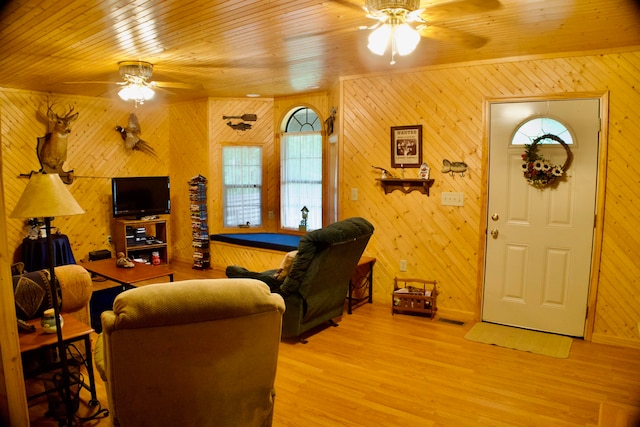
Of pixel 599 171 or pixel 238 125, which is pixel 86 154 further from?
pixel 599 171

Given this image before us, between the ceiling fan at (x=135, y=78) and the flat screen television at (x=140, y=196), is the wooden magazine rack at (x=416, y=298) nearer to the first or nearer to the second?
the ceiling fan at (x=135, y=78)

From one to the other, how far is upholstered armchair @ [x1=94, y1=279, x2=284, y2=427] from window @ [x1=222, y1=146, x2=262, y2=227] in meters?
4.82

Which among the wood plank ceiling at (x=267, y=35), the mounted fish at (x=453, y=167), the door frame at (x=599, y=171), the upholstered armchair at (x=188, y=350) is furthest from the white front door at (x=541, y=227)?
the upholstered armchair at (x=188, y=350)

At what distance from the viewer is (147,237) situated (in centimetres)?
685

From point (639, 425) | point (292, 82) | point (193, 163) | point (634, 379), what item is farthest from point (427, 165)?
point (193, 163)

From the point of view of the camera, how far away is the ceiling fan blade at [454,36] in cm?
336

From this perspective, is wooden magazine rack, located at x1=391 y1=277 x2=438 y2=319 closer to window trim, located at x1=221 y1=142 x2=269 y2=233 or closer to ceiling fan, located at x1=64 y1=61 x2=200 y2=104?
window trim, located at x1=221 y1=142 x2=269 y2=233

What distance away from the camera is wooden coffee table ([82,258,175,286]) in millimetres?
4315

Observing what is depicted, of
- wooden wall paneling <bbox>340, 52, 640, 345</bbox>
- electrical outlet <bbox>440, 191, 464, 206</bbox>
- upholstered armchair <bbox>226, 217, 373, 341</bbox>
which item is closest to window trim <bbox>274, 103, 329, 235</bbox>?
wooden wall paneling <bbox>340, 52, 640, 345</bbox>

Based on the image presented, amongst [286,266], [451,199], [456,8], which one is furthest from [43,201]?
[451,199]

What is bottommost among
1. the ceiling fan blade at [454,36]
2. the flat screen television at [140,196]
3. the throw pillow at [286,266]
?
the throw pillow at [286,266]

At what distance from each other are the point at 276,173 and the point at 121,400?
16.7 feet

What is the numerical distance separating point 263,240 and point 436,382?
3.53 meters

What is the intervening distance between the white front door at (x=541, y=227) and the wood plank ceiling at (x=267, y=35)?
602 millimetres
